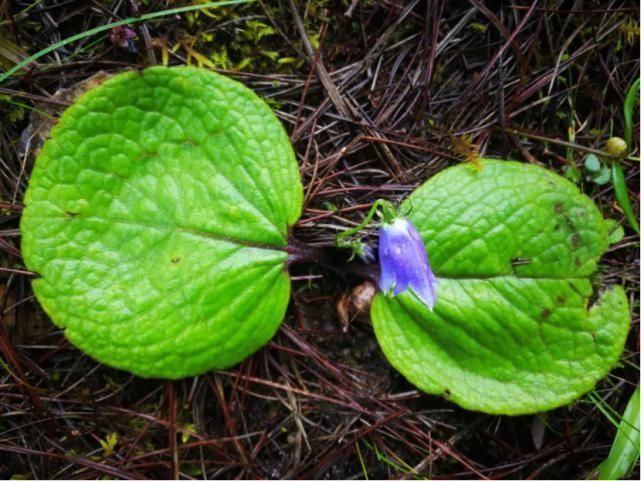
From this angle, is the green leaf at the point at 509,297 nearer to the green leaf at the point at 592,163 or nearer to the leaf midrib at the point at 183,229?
the green leaf at the point at 592,163

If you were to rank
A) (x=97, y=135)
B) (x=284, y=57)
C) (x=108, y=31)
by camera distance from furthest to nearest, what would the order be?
(x=284, y=57) → (x=108, y=31) → (x=97, y=135)

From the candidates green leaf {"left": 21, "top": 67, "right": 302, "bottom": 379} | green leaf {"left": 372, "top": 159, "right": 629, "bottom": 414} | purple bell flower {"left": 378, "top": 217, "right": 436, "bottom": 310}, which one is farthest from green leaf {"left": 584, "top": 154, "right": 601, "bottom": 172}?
green leaf {"left": 21, "top": 67, "right": 302, "bottom": 379}

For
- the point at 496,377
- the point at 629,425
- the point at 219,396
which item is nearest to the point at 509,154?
the point at 496,377

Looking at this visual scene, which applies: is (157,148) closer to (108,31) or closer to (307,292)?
(108,31)

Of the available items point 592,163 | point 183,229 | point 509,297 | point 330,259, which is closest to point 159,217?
point 183,229

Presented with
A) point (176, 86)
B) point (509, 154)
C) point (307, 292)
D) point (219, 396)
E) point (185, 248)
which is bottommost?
point (219, 396)

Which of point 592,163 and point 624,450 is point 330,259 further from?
point 624,450

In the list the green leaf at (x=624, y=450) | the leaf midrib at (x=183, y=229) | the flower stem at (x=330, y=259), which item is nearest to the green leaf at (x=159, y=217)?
the leaf midrib at (x=183, y=229)

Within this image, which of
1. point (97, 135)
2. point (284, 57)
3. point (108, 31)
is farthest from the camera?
point (284, 57)
